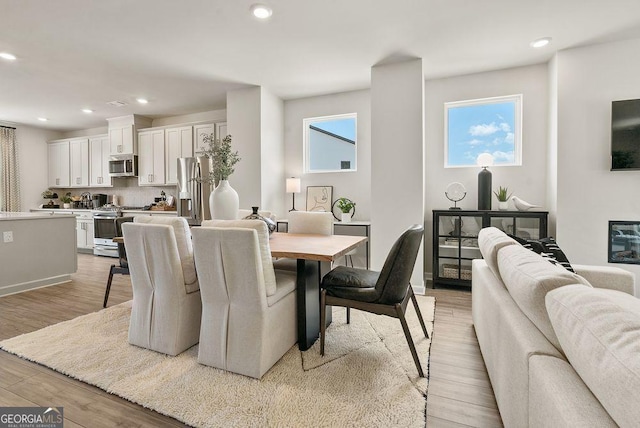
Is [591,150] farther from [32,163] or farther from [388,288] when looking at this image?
[32,163]

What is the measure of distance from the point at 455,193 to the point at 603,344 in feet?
11.5

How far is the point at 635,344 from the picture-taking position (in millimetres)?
676

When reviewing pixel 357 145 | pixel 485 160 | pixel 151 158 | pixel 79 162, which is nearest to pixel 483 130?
pixel 485 160

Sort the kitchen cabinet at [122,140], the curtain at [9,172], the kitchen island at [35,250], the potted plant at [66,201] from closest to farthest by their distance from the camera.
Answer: the kitchen island at [35,250] → the kitchen cabinet at [122,140] → the curtain at [9,172] → the potted plant at [66,201]

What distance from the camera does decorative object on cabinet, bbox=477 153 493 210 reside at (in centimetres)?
366

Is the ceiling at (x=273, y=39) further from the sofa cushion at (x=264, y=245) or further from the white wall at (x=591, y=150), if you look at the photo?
the sofa cushion at (x=264, y=245)

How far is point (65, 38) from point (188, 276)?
111 inches

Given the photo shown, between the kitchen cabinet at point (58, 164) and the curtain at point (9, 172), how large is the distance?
64cm

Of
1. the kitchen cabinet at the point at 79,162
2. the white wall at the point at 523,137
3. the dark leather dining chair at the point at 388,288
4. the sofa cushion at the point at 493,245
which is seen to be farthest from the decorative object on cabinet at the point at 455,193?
the kitchen cabinet at the point at 79,162

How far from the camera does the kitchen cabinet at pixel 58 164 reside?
6.77 meters

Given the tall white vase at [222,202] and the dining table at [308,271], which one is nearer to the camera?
the dining table at [308,271]

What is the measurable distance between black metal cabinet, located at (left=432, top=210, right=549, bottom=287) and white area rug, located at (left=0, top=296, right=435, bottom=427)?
1.39 meters

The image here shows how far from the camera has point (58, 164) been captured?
686 cm

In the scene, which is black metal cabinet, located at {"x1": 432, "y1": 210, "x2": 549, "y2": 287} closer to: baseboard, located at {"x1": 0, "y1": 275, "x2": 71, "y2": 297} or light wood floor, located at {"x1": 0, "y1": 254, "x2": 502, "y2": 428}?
light wood floor, located at {"x1": 0, "y1": 254, "x2": 502, "y2": 428}
